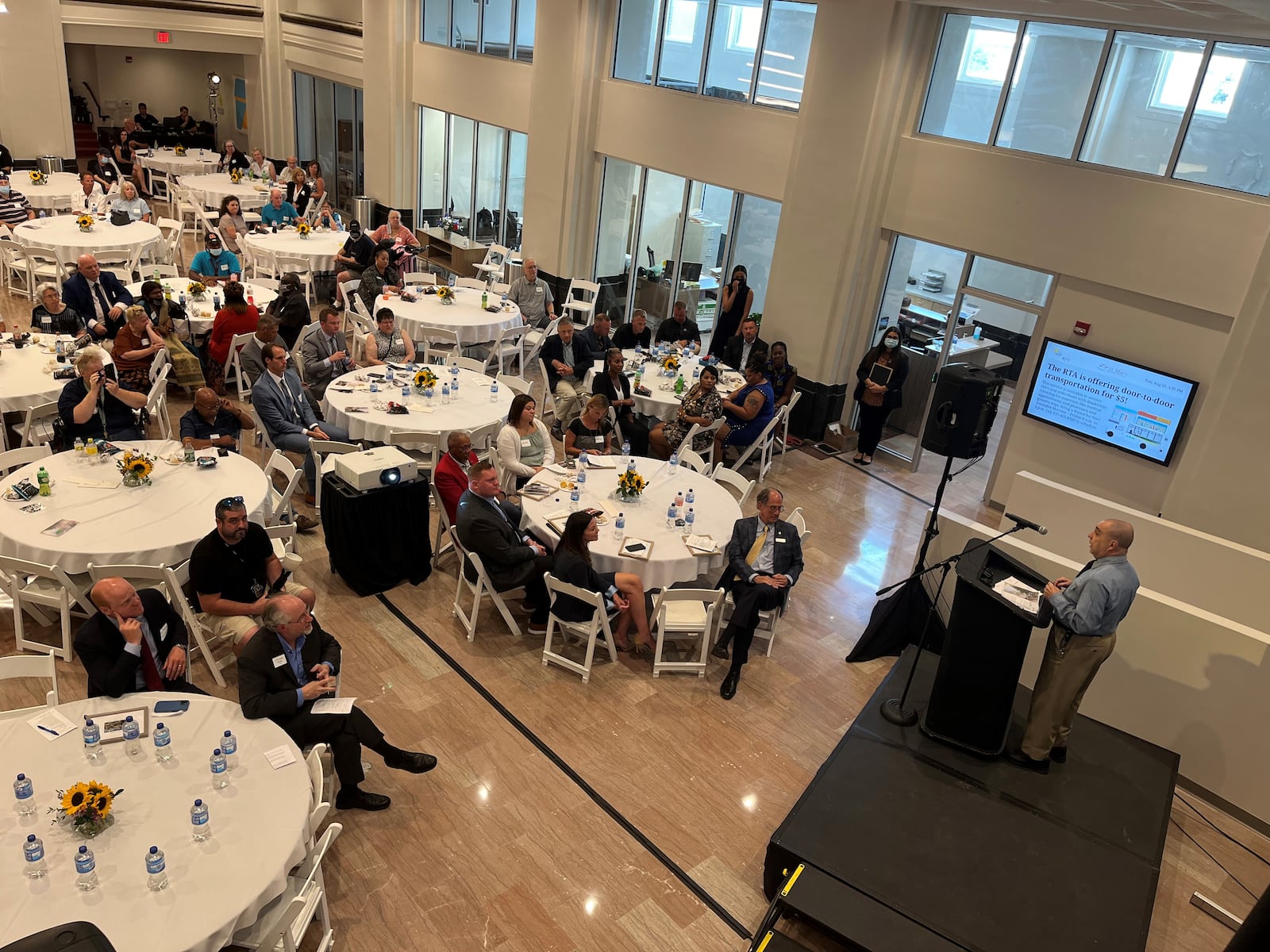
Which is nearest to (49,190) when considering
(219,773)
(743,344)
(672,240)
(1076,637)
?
(672,240)

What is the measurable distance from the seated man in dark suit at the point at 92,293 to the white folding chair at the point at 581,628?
5878 mm

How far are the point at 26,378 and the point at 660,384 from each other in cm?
573

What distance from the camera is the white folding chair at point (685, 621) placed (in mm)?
5957

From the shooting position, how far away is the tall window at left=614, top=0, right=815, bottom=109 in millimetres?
10141

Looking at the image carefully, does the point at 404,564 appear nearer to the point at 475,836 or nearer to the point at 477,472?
the point at 477,472

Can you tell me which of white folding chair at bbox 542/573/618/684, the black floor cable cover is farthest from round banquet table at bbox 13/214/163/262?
white folding chair at bbox 542/573/618/684

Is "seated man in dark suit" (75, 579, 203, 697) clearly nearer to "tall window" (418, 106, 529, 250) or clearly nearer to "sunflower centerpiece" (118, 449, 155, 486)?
"sunflower centerpiece" (118, 449, 155, 486)

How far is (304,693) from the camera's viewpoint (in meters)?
4.58

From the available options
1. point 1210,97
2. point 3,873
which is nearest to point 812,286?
point 1210,97

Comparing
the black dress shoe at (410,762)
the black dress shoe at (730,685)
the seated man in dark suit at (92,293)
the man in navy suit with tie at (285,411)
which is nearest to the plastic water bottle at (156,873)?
the black dress shoe at (410,762)

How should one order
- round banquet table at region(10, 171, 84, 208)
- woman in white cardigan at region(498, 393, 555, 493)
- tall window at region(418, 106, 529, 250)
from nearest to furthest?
woman in white cardigan at region(498, 393, 555, 493) < round banquet table at region(10, 171, 84, 208) < tall window at region(418, 106, 529, 250)

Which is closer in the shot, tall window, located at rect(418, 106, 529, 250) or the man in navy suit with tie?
the man in navy suit with tie

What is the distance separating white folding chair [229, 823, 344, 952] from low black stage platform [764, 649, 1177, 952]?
2149mm

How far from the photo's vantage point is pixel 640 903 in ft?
15.1
